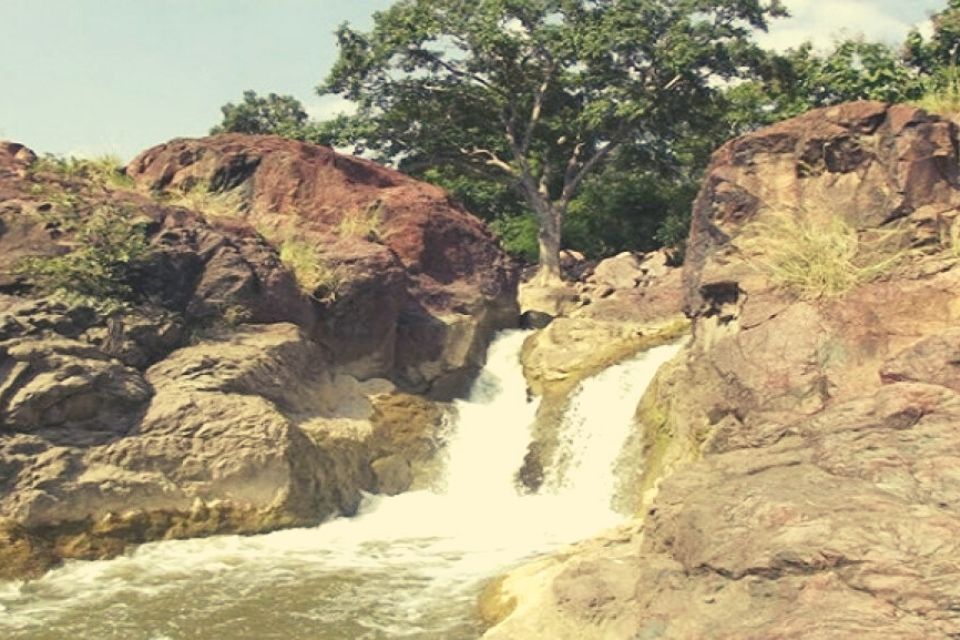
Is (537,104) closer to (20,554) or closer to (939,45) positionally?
(939,45)

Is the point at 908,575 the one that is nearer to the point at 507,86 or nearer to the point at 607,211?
the point at 507,86

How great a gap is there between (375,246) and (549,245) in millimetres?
10729

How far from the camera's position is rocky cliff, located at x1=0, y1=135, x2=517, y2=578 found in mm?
11094

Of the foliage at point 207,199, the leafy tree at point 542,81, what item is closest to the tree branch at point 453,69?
the leafy tree at point 542,81

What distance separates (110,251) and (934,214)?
1072cm

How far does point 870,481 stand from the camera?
659 cm

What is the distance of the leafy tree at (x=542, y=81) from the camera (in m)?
24.9

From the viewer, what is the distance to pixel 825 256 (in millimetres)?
10000

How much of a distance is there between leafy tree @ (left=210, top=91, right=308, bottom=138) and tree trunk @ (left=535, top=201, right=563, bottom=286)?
15.2 meters

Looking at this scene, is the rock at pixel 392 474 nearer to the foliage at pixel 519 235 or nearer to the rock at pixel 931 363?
the rock at pixel 931 363

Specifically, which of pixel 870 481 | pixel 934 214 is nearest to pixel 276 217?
pixel 934 214

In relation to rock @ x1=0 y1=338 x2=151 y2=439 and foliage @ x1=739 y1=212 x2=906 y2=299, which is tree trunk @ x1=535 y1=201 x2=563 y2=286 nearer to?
foliage @ x1=739 y1=212 x2=906 y2=299

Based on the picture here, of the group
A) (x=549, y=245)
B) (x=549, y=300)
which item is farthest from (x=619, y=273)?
(x=549, y=245)

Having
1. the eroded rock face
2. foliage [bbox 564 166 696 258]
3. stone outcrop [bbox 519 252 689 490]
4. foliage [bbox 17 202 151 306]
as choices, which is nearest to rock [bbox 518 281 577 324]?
stone outcrop [bbox 519 252 689 490]
